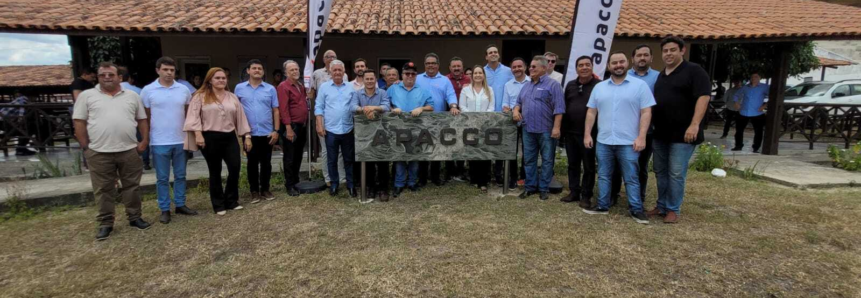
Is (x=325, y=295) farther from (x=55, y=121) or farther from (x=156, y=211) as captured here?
Result: (x=55, y=121)

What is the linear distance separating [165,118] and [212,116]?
0.41m

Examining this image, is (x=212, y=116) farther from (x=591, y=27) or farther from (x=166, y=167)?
(x=591, y=27)

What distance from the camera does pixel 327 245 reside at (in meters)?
3.67

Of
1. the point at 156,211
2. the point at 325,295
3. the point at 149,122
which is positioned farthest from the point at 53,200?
the point at 325,295

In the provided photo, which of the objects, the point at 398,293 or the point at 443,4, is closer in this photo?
the point at 398,293

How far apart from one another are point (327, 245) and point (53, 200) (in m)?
3.74

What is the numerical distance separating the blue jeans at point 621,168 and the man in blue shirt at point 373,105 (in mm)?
2353

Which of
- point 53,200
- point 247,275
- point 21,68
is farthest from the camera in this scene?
point 21,68

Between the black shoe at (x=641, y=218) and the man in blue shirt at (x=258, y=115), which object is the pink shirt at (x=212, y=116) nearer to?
the man in blue shirt at (x=258, y=115)

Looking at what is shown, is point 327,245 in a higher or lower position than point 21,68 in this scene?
lower

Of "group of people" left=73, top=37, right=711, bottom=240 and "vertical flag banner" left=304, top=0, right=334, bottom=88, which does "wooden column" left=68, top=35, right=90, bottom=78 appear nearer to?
"group of people" left=73, top=37, right=711, bottom=240

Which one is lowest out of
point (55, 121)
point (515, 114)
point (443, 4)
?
point (55, 121)

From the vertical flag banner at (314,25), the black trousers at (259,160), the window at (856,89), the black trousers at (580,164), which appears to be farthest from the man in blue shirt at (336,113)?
the window at (856,89)

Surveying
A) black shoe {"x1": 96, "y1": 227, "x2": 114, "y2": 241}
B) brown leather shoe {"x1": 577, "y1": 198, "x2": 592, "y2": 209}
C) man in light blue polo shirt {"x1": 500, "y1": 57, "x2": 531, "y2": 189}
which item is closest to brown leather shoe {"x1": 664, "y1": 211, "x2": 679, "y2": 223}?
brown leather shoe {"x1": 577, "y1": 198, "x2": 592, "y2": 209}
